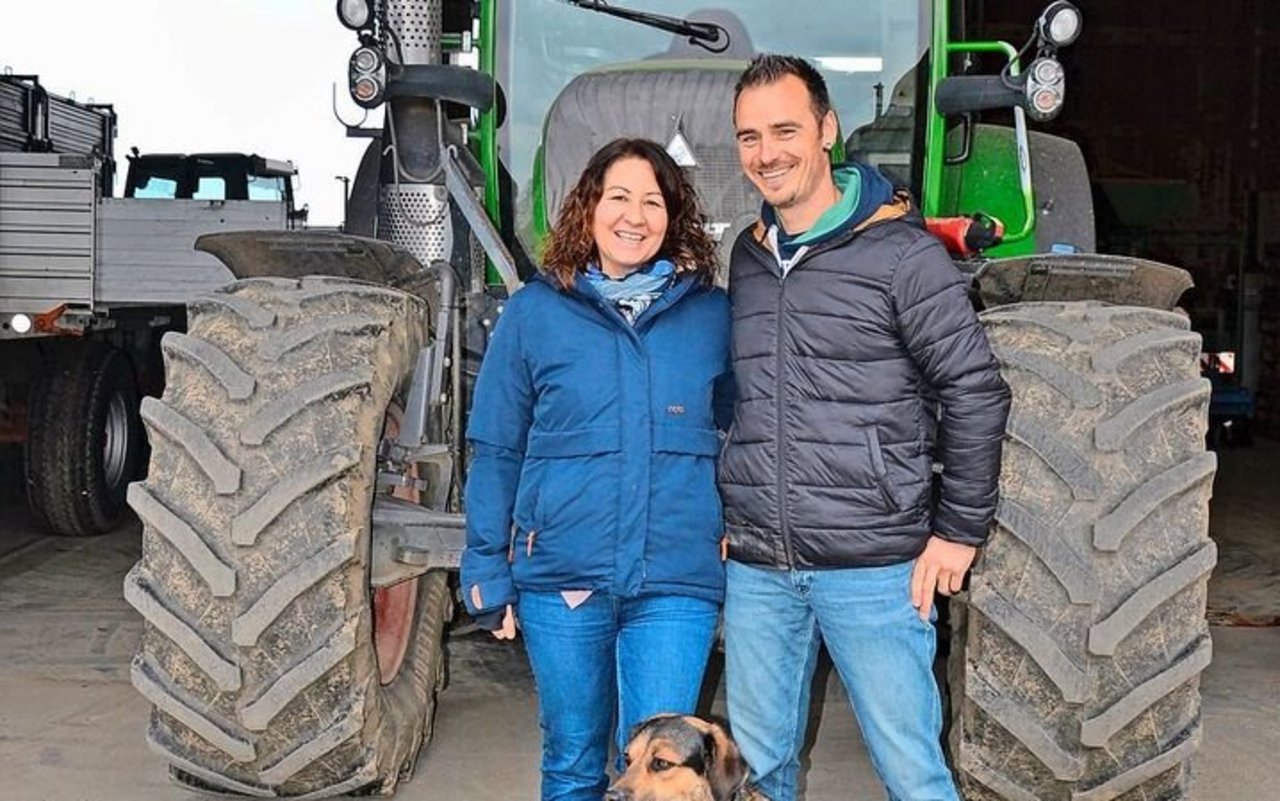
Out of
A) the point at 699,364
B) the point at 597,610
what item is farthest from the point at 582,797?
the point at 699,364

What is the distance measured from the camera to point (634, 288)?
2.98 m

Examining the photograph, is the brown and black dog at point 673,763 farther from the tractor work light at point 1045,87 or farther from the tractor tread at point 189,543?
the tractor work light at point 1045,87

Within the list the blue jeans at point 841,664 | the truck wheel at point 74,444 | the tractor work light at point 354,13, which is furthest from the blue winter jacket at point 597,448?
the truck wheel at point 74,444

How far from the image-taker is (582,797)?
3.01 meters

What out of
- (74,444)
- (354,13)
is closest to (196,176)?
(74,444)

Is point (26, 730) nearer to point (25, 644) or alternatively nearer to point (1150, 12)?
point (25, 644)

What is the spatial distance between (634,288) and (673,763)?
89 centimetres

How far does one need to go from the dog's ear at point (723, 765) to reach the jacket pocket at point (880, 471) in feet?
1.77

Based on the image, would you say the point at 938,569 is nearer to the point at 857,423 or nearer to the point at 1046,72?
the point at 857,423

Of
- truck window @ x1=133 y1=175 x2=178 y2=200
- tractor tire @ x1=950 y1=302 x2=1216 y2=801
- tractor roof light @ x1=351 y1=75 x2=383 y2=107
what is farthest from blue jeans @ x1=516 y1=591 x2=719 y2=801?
truck window @ x1=133 y1=175 x2=178 y2=200

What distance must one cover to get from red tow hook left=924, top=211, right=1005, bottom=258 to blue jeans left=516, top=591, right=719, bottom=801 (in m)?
1.61

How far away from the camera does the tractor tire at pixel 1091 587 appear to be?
10.4 feet

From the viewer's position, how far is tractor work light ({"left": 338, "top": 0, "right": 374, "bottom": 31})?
435 centimetres

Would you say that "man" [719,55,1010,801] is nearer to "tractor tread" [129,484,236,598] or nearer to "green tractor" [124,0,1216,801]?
"green tractor" [124,0,1216,801]
